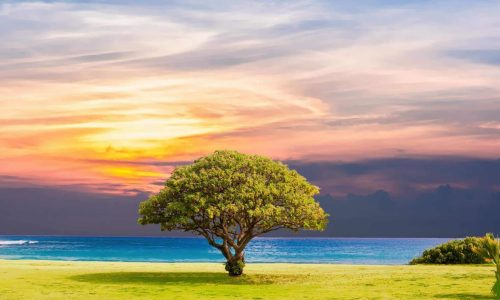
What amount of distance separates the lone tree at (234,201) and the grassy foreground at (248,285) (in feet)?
14.1

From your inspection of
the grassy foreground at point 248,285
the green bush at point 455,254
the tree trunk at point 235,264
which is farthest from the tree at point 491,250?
the green bush at point 455,254

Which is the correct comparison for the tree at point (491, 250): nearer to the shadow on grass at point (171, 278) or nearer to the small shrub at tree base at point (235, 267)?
the shadow on grass at point (171, 278)

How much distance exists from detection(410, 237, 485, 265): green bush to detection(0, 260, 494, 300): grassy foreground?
1971cm

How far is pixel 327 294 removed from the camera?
150 feet

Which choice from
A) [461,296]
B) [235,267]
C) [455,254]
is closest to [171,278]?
[235,267]

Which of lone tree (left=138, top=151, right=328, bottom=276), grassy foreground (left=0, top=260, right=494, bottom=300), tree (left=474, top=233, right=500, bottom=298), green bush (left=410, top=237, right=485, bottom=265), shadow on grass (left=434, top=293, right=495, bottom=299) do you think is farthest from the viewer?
green bush (left=410, top=237, right=485, bottom=265)

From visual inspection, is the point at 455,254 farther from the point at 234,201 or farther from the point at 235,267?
the point at 234,201

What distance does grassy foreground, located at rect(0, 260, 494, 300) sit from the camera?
4509 centimetres

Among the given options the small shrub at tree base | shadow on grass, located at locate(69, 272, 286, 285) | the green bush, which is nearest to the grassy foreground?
shadow on grass, located at locate(69, 272, 286, 285)

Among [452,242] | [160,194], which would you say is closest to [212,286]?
[160,194]

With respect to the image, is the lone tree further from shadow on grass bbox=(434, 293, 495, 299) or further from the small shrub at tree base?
shadow on grass bbox=(434, 293, 495, 299)

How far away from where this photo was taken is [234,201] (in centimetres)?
5538

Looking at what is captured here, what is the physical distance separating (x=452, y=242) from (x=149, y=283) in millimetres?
45599

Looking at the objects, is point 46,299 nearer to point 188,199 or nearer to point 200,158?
point 188,199
